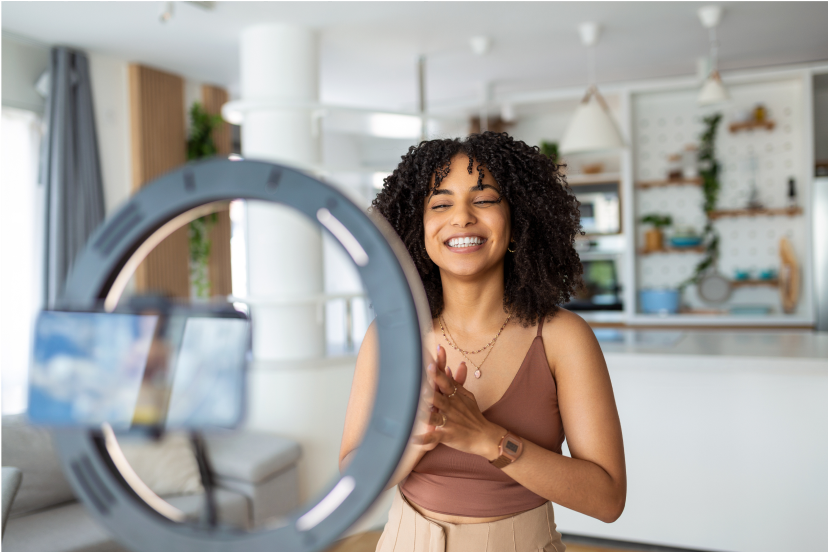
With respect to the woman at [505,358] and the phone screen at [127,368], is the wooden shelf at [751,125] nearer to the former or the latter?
the woman at [505,358]

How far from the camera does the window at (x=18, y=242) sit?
12.2ft

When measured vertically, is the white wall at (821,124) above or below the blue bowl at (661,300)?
above

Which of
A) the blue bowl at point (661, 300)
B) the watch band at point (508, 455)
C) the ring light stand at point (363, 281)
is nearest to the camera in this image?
the ring light stand at point (363, 281)

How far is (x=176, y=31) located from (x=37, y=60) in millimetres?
932

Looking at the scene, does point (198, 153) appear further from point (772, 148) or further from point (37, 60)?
point (772, 148)

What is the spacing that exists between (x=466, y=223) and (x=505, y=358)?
0.25 m

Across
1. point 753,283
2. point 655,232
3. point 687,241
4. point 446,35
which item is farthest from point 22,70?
point 753,283

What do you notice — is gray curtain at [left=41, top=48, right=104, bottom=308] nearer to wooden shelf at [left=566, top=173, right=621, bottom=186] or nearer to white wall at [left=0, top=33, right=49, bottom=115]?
white wall at [left=0, top=33, right=49, bottom=115]

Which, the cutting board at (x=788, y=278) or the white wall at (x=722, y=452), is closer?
the white wall at (x=722, y=452)

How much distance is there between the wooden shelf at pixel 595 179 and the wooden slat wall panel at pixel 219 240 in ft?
9.36

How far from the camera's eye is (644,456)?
2771 mm

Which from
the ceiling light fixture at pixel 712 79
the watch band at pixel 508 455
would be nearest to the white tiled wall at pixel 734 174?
the ceiling light fixture at pixel 712 79

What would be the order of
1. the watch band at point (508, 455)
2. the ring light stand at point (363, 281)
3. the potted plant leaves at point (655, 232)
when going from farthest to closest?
1. the potted plant leaves at point (655, 232)
2. the watch band at point (508, 455)
3. the ring light stand at point (363, 281)

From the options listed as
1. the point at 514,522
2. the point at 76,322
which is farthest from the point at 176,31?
the point at 76,322
